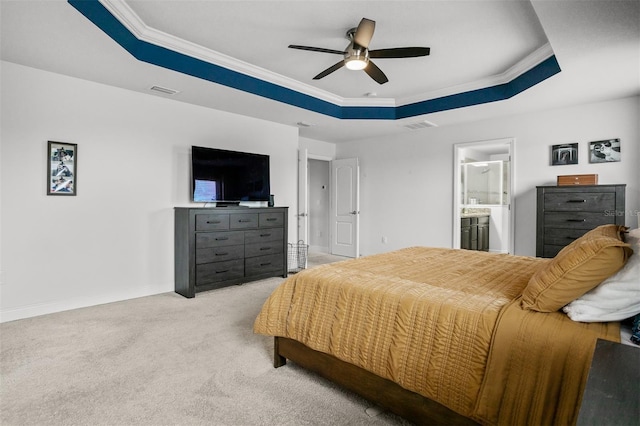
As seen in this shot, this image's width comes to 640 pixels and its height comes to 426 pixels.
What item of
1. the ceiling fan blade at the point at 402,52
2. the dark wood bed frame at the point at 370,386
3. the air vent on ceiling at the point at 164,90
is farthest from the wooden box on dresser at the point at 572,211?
the air vent on ceiling at the point at 164,90

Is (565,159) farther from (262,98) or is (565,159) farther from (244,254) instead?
(244,254)

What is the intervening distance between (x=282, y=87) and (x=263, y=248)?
209 centimetres

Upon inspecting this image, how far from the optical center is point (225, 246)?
4.21 m

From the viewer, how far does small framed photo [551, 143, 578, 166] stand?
14.3 ft

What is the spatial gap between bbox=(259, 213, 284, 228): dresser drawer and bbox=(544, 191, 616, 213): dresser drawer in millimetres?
3339

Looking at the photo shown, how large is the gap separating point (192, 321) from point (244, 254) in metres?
1.38

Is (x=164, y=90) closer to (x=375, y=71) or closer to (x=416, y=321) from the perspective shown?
(x=375, y=71)

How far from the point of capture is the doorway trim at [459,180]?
191 inches

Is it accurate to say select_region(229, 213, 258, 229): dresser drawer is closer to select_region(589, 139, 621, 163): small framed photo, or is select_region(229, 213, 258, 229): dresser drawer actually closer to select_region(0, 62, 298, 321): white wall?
select_region(0, 62, 298, 321): white wall

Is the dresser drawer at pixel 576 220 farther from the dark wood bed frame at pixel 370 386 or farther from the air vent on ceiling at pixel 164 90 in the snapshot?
the air vent on ceiling at pixel 164 90

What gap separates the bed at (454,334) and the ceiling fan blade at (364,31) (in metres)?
1.73

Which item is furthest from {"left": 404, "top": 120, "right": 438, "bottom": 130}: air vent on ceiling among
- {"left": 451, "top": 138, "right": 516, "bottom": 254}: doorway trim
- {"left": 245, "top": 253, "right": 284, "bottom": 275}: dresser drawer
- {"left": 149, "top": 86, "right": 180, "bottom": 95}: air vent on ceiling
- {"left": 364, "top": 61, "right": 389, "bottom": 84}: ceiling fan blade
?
{"left": 149, "top": 86, "right": 180, "bottom": 95}: air vent on ceiling

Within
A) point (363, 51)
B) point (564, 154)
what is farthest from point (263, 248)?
point (564, 154)

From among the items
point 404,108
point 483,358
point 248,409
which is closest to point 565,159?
point 404,108
